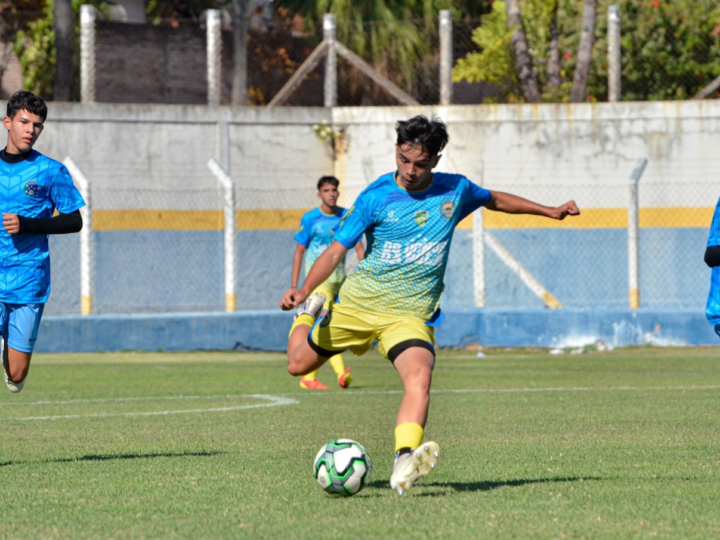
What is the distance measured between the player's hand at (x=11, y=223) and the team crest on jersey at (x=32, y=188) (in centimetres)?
34

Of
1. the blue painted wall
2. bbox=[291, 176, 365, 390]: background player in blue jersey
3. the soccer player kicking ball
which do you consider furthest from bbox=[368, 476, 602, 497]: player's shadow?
the blue painted wall

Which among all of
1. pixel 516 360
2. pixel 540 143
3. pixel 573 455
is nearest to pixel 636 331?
pixel 516 360

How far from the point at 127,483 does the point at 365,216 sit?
1.80 m

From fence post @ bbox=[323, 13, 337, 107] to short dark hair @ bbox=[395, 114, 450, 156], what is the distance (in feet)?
50.8

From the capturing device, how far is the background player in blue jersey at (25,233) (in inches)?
285

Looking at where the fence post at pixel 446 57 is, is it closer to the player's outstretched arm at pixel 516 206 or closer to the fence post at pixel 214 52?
the fence post at pixel 214 52

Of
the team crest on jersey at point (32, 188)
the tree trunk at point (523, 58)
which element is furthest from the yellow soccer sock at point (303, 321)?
the tree trunk at point (523, 58)

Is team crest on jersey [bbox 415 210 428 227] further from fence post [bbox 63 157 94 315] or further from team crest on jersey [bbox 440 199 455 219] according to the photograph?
fence post [bbox 63 157 94 315]

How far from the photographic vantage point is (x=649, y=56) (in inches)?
918

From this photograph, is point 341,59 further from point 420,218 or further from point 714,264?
point 420,218

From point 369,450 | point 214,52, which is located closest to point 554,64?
point 214,52

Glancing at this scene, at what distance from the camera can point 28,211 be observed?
7348 millimetres

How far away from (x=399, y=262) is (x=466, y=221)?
1481 centimetres

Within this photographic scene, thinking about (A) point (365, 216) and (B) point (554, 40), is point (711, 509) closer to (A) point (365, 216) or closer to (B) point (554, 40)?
(A) point (365, 216)
